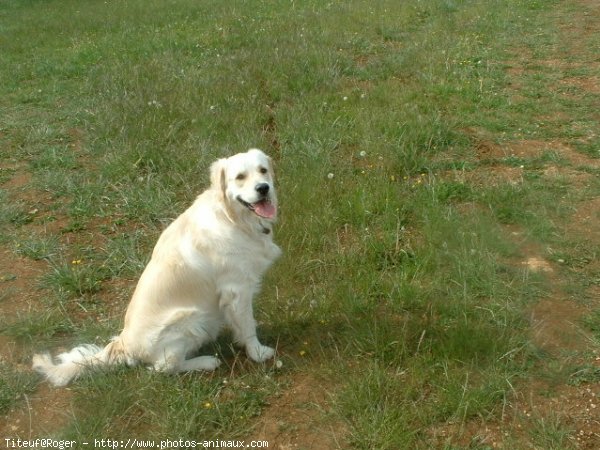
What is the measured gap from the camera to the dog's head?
3.10 m

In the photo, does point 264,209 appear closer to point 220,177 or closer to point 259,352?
point 220,177

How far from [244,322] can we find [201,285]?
32 cm

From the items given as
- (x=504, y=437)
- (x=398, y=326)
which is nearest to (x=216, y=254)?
(x=398, y=326)

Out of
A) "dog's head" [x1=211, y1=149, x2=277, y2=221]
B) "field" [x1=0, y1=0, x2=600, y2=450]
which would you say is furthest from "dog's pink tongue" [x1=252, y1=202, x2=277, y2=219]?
"field" [x1=0, y1=0, x2=600, y2=450]

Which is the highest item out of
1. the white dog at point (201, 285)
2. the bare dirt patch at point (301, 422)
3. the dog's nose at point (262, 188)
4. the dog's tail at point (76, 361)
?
the dog's nose at point (262, 188)

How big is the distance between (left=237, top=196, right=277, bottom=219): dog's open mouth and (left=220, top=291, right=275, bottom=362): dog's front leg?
0.43 metres

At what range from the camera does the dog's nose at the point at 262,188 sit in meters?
3.09

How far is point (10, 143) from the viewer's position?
6328mm

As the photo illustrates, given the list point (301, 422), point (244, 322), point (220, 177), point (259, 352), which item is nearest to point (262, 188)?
point (220, 177)

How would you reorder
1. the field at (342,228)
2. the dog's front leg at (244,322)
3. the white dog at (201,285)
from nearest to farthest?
the field at (342,228), the white dog at (201,285), the dog's front leg at (244,322)

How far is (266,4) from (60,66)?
5.05 m

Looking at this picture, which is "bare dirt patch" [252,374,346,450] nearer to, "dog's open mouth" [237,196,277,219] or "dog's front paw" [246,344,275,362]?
"dog's front paw" [246,344,275,362]

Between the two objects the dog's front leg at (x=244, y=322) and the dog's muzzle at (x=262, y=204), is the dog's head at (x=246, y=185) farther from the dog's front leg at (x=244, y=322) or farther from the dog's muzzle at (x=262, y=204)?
the dog's front leg at (x=244, y=322)

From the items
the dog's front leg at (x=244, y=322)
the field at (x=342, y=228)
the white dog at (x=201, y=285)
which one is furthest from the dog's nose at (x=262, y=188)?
the field at (x=342, y=228)
